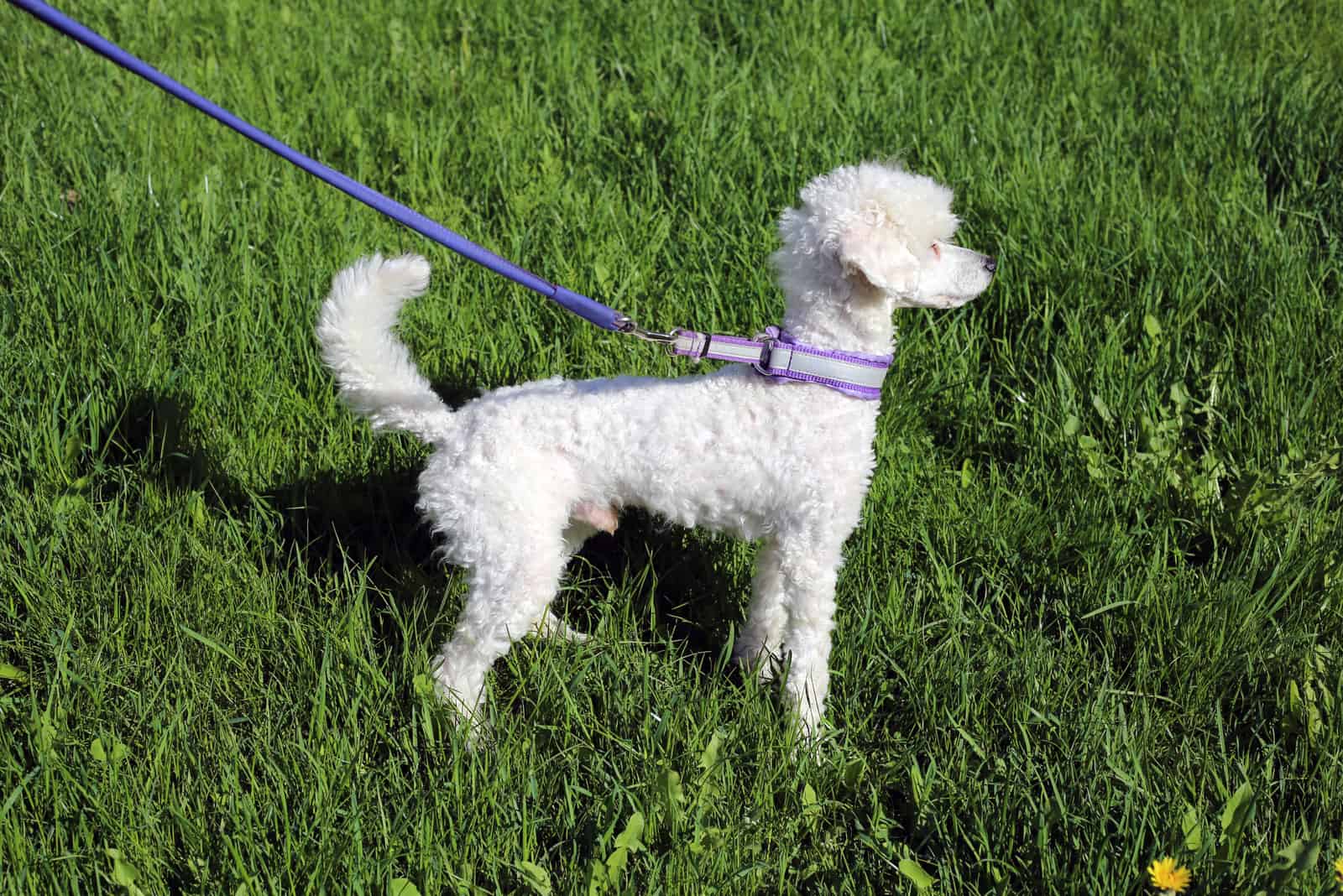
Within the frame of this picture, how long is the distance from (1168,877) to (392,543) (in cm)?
228

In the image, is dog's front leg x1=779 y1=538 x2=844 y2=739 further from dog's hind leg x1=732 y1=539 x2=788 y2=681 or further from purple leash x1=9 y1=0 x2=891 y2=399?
purple leash x1=9 y1=0 x2=891 y2=399

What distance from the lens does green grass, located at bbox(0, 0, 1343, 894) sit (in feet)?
8.00

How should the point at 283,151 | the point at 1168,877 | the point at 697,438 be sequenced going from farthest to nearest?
1. the point at 697,438
2. the point at 283,151
3. the point at 1168,877

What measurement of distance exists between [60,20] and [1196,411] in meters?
3.37

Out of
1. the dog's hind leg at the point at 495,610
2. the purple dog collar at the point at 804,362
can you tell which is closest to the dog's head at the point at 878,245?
the purple dog collar at the point at 804,362

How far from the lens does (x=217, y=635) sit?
9.41 feet

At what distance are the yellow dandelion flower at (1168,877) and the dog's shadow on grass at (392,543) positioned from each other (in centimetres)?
131

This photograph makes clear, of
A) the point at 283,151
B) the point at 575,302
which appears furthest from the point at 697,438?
the point at 283,151

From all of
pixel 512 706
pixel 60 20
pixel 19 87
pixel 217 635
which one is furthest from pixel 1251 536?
pixel 19 87

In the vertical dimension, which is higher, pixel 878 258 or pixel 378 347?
pixel 878 258

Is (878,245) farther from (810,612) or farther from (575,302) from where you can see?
(810,612)

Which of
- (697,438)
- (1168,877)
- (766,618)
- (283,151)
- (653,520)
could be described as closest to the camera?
(1168,877)

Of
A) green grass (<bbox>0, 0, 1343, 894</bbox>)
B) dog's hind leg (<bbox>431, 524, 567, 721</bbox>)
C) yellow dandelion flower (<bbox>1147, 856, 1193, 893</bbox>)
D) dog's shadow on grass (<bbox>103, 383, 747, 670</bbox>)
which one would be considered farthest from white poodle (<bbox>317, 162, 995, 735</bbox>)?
yellow dandelion flower (<bbox>1147, 856, 1193, 893</bbox>)

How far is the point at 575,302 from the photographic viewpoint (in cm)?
263
